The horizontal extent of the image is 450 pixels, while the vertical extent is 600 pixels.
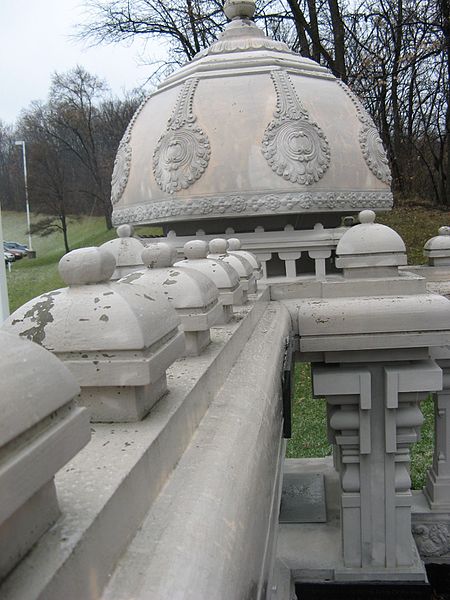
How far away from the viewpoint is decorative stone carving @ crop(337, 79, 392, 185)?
5.78m

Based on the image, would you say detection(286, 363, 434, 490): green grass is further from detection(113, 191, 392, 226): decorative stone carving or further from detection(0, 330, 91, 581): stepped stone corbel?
detection(0, 330, 91, 581): stepped stone corbel

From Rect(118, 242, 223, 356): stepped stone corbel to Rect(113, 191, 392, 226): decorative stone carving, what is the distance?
2.97 meters

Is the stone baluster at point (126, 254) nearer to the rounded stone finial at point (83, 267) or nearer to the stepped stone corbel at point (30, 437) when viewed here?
the rounded stone finial at point (83, 267)

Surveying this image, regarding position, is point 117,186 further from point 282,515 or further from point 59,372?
point 59,372

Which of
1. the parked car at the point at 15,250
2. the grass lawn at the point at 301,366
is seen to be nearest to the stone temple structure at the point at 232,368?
the grass lawn at the point at 301,366

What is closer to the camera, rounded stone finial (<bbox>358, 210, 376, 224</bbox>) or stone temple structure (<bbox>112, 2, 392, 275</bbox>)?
rounded stone finial (<bbox>358, 210, 376, 224</bbox>)

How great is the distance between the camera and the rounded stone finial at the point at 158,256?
2.32 metres

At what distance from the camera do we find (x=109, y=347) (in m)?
1.36

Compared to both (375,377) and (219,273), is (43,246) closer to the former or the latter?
(375,377)

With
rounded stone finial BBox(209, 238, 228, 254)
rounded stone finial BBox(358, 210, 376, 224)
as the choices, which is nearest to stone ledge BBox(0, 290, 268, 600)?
rounded stone finial BBox(209, 238, 228, 254)

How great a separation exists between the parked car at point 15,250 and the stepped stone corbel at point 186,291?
2110cm

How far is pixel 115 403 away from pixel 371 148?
509cm

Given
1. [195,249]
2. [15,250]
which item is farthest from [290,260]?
[15,250]

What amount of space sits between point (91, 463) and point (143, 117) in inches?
219
